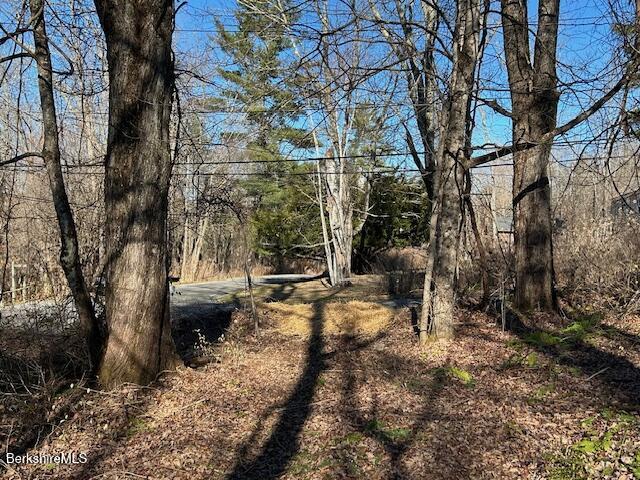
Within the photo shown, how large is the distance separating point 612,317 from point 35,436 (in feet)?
23.0

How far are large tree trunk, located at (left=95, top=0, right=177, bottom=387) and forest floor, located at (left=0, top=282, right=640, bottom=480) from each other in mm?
486

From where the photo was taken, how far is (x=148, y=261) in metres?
5.12

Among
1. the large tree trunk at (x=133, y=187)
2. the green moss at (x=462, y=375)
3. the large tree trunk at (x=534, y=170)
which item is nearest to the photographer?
the large tree trunk at (x=133, y=187)

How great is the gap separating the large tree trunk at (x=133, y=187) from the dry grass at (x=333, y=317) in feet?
11.1

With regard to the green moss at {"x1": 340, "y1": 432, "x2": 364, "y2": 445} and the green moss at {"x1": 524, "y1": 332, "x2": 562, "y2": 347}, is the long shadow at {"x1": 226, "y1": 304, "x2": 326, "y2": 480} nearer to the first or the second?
the green moss at {"x1": 340, "y1": 432, "x2": 364, "y2": 445}

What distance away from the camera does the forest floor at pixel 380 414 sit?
11.6 feet

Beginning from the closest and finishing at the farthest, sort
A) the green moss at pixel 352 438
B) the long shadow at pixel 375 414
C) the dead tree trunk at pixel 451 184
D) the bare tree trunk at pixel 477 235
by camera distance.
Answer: the long shadow at pixel 375 414, the green moss at pixel 352 438, the dead tree trunk at pixel 451 184, the bare tree trunk at pixel 477 235

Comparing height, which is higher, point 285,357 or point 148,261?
point 148,261

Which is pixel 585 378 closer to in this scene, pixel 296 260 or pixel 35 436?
pixel 35 436

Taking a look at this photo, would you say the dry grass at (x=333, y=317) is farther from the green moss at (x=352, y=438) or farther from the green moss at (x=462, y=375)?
the green moss at (x=352, y=438)

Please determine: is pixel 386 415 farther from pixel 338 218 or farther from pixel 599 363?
pixel 338 218

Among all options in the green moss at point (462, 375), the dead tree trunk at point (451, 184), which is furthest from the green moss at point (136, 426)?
the dead tree trunk at point (451, 184)

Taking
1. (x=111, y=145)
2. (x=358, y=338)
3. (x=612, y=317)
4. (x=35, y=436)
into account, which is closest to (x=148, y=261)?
(x=111, y=145)

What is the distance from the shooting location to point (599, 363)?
17.2ft
